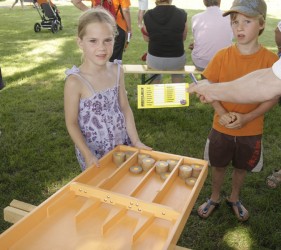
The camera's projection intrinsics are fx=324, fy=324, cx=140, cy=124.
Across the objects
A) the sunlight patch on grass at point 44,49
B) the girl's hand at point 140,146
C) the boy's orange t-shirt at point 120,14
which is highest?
the boy's orange t-shirt at point 120,14

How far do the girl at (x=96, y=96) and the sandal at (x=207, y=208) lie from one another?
1.01 m

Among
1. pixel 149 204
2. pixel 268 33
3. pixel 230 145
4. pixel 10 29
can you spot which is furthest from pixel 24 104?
pixel 268 33

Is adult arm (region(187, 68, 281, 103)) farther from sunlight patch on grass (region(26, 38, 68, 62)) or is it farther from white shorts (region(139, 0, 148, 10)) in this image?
sunlight patch on grass (region(26, 38, 68, 62))

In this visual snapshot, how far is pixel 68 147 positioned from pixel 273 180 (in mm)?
2360

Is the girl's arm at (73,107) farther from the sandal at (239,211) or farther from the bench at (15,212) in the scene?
the sandal at (239,211)

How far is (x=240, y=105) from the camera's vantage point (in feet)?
8.03

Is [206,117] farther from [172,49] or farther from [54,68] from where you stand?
[54,68]

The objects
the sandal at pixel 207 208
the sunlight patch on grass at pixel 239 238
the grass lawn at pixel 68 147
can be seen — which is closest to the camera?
the sunlight patch on grass at pixel 239 238

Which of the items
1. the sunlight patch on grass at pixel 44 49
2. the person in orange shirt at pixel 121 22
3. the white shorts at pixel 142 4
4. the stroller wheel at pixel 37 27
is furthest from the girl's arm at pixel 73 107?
the stroller wheel at pixel 37 27

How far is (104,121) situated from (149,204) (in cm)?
99

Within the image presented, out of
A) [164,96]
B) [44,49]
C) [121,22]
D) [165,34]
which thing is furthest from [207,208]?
[44,49]

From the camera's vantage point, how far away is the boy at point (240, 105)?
90.3 inches

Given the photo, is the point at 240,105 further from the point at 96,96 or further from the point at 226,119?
the point at 96,96

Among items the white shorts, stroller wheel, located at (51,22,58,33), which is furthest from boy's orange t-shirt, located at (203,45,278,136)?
stroller wheel, located at (51,22,58,33)
